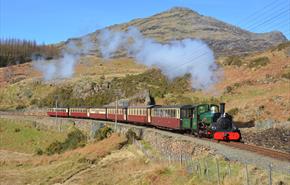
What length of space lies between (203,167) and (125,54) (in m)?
176

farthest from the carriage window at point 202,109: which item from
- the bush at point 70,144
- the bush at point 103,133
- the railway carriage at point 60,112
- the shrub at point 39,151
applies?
the railway carriage at point 60,112

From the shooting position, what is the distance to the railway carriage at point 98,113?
7004cm

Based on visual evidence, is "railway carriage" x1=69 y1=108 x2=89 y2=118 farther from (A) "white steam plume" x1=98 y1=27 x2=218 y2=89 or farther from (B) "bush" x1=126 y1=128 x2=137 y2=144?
(B) "bush" x1=126 y1=128 x2=137 y2=144

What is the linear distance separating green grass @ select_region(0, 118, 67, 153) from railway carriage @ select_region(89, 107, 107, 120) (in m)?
6.90

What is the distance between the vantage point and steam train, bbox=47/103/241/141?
31.0 meters

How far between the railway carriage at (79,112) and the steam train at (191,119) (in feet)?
55.0

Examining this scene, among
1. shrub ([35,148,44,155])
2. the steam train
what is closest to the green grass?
shrub ([35,148,44,155])

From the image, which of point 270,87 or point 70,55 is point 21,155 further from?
point 70,55

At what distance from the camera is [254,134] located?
1576 inches

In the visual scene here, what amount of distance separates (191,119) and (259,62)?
39.7 metres

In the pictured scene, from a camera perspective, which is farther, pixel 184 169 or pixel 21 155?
pixel 21 155

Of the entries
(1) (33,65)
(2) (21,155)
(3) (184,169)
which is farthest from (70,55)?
(3) (184,169)

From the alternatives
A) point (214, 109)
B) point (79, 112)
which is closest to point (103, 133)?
point (214, 109)

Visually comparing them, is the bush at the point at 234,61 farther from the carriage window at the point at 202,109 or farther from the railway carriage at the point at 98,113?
the carriage window at the point at 202,109
